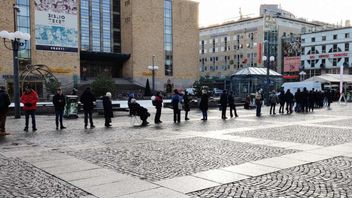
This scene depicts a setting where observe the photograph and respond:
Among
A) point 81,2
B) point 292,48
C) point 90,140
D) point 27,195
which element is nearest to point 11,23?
point 81,2

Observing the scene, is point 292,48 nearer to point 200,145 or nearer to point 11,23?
point 11,23

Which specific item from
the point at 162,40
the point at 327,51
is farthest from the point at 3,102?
the point at 327,51

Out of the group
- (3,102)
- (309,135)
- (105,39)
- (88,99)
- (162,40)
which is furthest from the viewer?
(162,40)

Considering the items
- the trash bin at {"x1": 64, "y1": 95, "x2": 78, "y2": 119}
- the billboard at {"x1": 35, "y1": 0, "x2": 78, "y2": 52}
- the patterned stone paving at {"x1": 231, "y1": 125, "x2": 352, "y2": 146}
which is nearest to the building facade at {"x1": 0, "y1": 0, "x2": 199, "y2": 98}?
the billboard at {"x1": 35, "y1": 0, "x2": 78, "y2": 52}

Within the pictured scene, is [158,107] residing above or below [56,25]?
below

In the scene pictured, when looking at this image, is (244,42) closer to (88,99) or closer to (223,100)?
(223,100)

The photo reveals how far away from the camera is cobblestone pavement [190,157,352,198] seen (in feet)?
17.5

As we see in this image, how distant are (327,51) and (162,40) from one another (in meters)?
36.4

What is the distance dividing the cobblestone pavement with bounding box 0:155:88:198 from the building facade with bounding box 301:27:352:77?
250ft

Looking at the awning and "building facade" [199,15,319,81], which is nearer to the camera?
the awning

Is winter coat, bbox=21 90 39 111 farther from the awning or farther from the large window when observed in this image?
the large window

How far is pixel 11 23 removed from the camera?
5234cm

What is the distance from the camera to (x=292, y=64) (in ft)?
280

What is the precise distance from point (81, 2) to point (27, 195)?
61.6m
